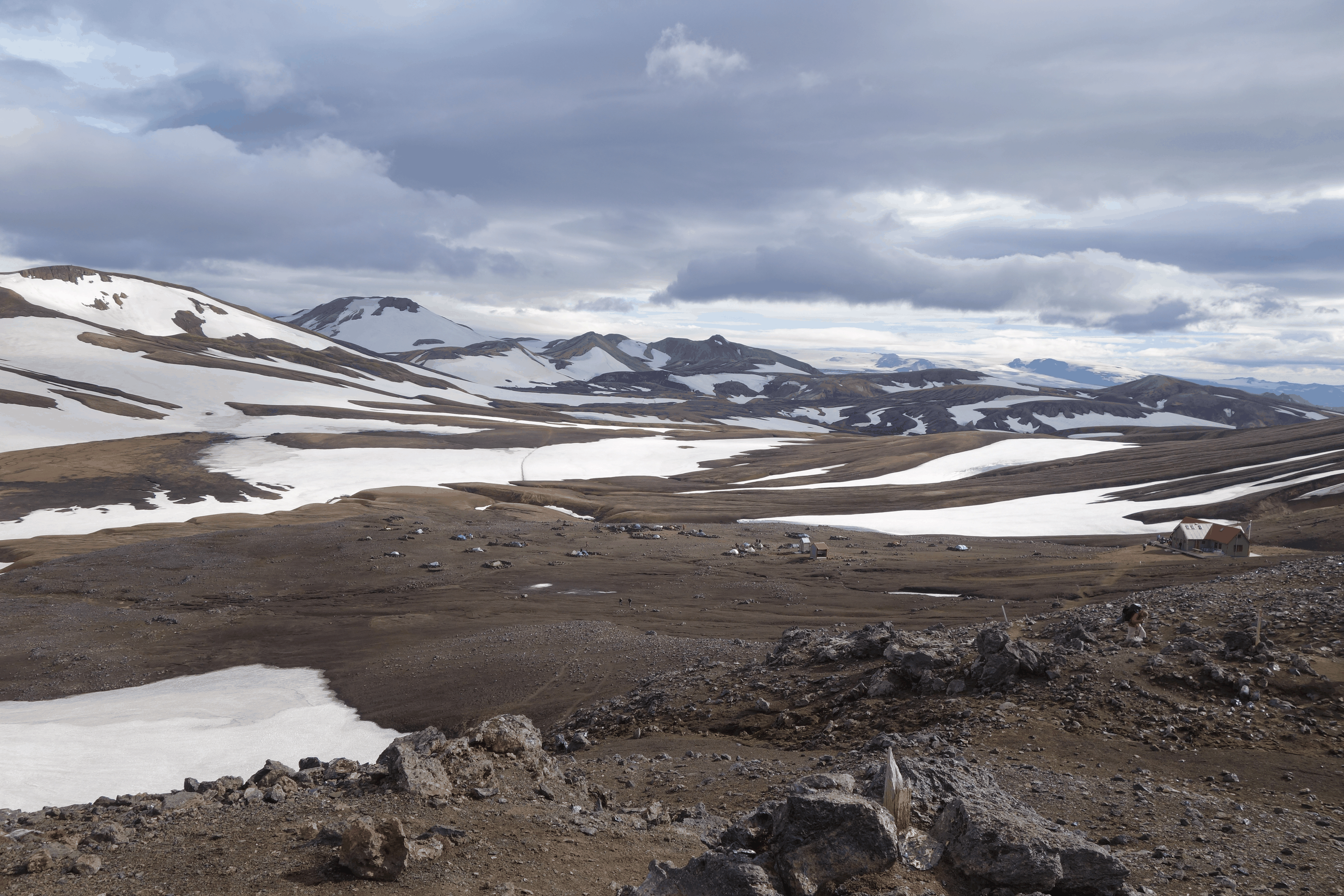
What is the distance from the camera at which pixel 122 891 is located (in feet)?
25.5

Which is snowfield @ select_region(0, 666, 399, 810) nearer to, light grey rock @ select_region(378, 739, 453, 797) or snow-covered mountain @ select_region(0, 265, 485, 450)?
light grey rock @ select_region(378, 739, 453, 797)

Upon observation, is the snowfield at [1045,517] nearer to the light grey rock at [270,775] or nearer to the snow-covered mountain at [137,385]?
the light grey rock at [270,775]

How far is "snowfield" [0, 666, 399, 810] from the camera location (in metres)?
18.1

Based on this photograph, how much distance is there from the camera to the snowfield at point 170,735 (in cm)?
1808

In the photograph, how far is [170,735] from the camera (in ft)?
71.1

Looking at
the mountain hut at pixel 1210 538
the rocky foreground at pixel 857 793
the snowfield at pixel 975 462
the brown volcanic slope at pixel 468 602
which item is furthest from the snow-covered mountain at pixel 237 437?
the rocky foreground at pixel 857 793

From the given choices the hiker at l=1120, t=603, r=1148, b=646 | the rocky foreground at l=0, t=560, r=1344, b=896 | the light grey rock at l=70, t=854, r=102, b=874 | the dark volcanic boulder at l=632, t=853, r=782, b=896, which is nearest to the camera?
the dark volcanic boulder at l=632, t=853, r=782, b=896

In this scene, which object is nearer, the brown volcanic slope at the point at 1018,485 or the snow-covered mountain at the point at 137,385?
the brown volcanic slope at the point at 1018,485

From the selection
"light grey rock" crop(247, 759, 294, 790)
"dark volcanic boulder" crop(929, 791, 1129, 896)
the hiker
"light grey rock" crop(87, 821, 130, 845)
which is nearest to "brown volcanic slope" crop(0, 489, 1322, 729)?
"light grey rock" crop(247, 759, 294, 790)

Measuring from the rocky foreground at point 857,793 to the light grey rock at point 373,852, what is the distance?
0.03m

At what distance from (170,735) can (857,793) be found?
22.1m

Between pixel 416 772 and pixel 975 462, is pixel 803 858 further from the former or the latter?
pixel 975 462

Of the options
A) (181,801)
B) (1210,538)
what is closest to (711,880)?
(181,801)

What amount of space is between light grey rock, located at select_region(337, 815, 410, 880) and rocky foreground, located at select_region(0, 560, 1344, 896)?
0.10 feet
